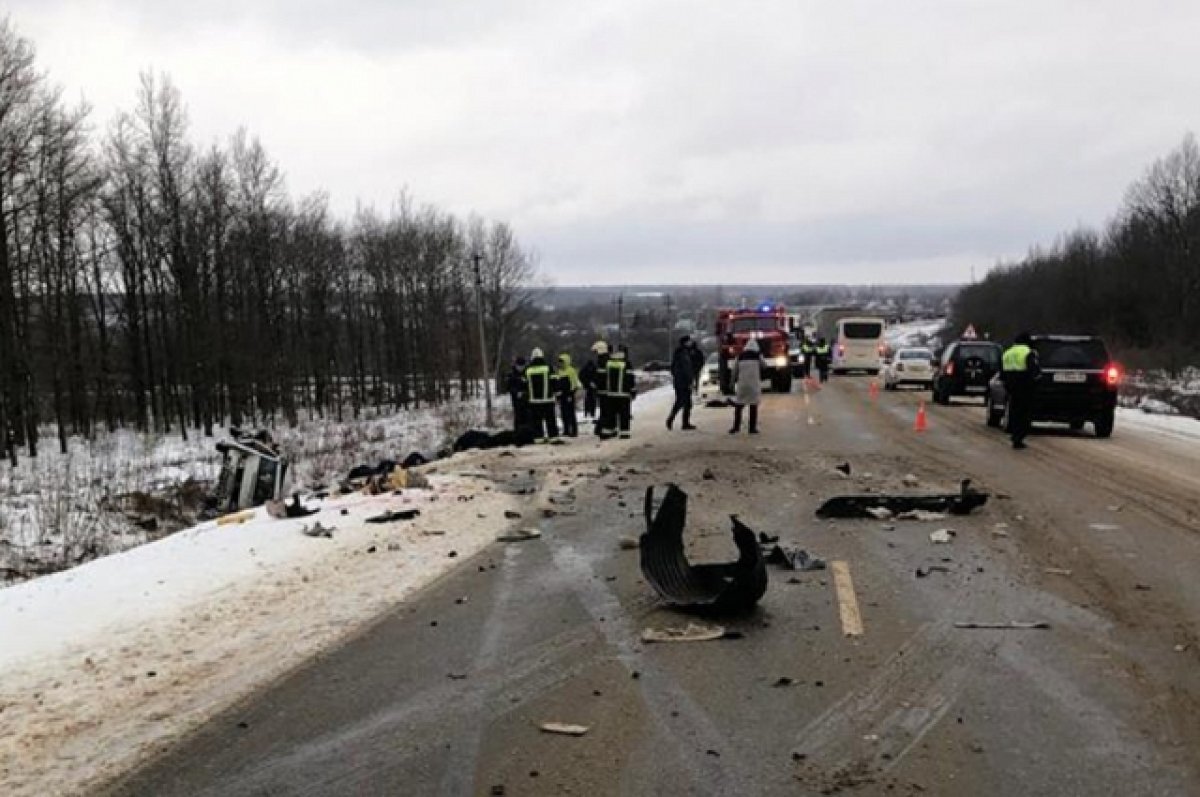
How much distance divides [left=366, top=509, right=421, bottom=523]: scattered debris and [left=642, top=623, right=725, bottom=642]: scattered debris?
16.7ft

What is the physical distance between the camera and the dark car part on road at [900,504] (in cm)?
1048

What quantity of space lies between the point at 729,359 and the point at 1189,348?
42583mm

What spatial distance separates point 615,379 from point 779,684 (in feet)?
51.4

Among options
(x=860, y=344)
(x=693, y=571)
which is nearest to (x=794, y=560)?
(x=693, y=571)

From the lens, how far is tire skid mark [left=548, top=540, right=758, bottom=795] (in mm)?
4125

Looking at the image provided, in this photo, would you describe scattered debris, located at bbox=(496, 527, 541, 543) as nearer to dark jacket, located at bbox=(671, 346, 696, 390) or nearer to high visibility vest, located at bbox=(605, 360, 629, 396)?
high visibility vest, located at bbox=(605, 360, 629, 396)

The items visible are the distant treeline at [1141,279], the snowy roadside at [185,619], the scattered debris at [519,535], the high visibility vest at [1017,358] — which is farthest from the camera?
the distant treeline at [1141,279]

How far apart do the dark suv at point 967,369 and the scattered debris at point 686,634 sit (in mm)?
23409

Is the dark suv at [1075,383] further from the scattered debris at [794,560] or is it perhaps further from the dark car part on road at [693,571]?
the dark car part on road at [693,571]

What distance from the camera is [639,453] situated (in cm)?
1719

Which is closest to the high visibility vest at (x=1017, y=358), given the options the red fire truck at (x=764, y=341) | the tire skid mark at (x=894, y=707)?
the tire skid mark at (x=894, y=707)

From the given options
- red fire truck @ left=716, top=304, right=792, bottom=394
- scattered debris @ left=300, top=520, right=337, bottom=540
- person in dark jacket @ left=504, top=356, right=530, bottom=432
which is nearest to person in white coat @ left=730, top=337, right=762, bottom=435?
person in dark jacket @ left=504, top=356, right=530, bottom=432

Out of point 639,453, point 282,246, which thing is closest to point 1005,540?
point 639,453

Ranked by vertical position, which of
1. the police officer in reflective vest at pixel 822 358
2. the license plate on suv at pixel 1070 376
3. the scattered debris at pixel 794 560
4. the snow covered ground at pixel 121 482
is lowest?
the snow covered ground at pixel 121 482
